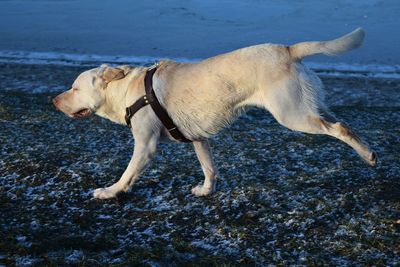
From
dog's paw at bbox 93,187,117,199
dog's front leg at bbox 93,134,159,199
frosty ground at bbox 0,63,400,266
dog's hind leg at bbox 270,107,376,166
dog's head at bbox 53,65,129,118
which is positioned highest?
dog's head at bbox 53,65,129,118

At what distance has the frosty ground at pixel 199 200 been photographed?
352cm

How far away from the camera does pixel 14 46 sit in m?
11.1

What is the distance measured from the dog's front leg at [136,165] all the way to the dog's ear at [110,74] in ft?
1.85

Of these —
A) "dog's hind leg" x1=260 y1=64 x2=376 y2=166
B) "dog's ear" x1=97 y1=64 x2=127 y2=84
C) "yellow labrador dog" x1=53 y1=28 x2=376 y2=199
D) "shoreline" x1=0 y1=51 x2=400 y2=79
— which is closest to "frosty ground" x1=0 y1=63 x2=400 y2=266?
"yellow labrador dog" x1=53 y1=28 x2=376 y2=199

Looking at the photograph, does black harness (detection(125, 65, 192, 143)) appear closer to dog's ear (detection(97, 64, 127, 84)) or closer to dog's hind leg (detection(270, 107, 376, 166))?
dog's ear (detection(97, 64, 127, 84))

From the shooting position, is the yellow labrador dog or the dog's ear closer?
the yellow labrador dog

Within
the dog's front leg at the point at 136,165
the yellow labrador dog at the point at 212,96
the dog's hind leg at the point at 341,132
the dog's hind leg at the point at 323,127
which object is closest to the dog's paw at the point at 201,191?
the yellow labrador dog at the point at 212,96

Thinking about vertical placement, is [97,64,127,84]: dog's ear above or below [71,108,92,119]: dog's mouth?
above

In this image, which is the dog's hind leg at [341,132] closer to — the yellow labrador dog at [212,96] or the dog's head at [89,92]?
the yellow labrador dog at [212,96]

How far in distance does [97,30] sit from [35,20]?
198 cm

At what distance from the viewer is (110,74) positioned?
4328 mm

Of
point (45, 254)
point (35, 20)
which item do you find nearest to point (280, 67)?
point (45, 254)

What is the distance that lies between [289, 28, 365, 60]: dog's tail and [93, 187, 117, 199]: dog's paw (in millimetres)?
1801

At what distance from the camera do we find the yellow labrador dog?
12.8 feet
